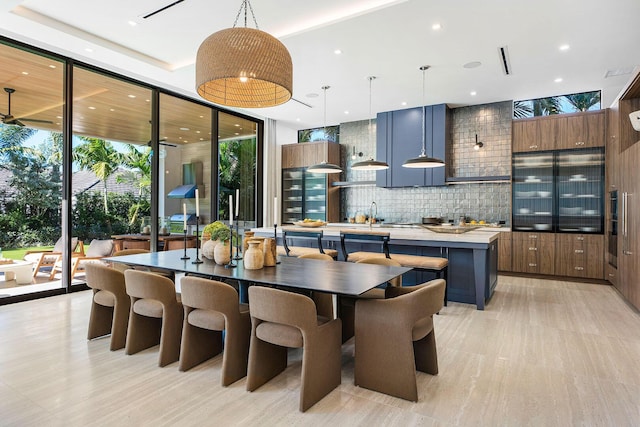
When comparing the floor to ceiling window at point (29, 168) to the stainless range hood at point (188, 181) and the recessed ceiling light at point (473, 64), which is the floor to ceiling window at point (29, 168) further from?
the recessed ceiling light at point (473, 64)

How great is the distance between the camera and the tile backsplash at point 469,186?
22.0ft

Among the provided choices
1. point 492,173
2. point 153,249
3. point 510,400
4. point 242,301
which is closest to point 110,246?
point 153,249

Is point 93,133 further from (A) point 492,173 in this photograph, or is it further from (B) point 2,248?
(A) point 492,173

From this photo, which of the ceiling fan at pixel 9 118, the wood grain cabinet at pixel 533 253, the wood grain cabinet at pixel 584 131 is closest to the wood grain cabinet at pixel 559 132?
the wood grain cabinet at pixel 584 131

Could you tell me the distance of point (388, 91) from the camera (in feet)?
20.2

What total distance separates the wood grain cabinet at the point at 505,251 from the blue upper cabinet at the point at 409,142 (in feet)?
4.74

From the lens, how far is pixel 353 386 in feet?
7.84

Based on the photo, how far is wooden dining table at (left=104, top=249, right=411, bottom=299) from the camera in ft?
7.48

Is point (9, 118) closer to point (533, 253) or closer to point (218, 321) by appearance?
point (218, 321)

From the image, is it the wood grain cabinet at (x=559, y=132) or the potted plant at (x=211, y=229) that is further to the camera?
the wood grain cabinet at (x=559, y=132)

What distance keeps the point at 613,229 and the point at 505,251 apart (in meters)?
1.54

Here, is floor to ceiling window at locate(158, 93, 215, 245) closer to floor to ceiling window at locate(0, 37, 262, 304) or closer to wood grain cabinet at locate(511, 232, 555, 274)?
floor to ceiling window at locate(0, 37, 262, 304)

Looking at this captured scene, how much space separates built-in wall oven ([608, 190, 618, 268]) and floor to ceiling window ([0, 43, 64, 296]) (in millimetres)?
7602

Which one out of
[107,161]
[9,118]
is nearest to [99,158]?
[107,161]
